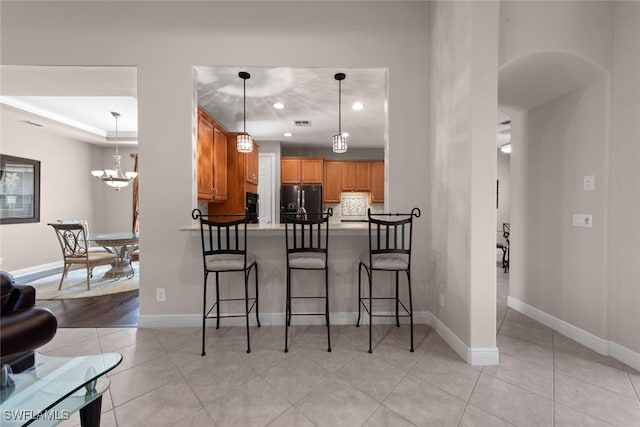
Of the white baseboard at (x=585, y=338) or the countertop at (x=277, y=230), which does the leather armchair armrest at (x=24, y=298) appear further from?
the white baseboard at (x=585, y=338)

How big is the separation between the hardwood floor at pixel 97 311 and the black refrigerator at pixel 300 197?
124 inches

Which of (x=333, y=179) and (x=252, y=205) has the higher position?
(x=333, y=179)

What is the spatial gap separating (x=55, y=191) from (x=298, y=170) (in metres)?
4.72

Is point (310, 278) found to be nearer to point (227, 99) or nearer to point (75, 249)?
point (227, 99)

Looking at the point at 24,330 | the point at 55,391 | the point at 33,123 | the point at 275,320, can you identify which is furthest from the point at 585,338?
the point at 33,123

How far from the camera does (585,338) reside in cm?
220

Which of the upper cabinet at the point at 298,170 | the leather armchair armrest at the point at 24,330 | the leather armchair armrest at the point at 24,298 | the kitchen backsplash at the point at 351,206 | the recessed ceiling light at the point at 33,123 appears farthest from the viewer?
the kitchen backsplash at the point at 351,206

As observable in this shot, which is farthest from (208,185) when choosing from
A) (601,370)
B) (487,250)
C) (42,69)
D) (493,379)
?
(601,370)

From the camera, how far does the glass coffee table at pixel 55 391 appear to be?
3.28 feet

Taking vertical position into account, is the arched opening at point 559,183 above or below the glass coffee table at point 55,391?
above

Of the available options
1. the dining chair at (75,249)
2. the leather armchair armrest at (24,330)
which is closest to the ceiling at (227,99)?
the dining chair at (75,249)

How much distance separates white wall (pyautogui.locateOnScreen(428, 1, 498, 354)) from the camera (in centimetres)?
191

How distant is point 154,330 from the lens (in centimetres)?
246

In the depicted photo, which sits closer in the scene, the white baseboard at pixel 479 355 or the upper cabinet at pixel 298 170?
the white baseboard at pixel 479 355
